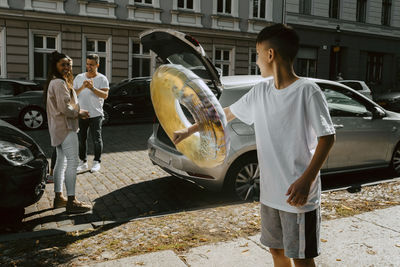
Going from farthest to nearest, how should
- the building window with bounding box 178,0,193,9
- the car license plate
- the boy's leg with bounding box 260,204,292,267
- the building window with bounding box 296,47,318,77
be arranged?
1. the building window with bounding box 296,47,318,77
2. the building window with bounding box 178,0,193,9
3. the car license plate
4. the boy's leg with bounding box 260,204,292,267

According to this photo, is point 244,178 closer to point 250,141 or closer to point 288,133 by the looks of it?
point 250,141

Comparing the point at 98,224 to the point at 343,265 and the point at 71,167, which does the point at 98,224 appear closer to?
the point at 71,167

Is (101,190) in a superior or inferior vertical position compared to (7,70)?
inferior

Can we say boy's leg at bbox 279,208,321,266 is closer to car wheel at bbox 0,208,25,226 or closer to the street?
the street

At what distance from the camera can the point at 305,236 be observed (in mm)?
2400

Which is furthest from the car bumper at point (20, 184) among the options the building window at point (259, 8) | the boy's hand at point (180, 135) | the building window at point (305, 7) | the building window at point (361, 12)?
the building window at point (361, 12)

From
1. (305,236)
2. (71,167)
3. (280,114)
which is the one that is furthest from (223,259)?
(71,167)

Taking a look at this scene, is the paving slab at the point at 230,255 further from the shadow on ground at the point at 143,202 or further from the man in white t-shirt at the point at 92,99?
the man in white t-shirt at the point at 92,99

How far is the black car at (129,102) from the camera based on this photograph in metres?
14.8

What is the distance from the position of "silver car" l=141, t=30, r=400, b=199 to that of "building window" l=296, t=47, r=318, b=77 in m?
21.5

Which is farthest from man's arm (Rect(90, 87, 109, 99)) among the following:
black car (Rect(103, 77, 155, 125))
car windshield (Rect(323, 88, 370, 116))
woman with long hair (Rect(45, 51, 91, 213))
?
black car (Rect(103, 77, 155, 125))

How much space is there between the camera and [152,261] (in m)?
3.60

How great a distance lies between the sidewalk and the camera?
3607mm

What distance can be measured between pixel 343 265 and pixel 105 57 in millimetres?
18577
